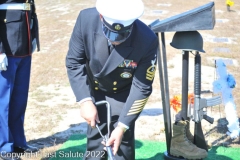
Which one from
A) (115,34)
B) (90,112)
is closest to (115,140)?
(90,112)

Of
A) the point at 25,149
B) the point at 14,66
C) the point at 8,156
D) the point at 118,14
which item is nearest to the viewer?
the point at 118,14

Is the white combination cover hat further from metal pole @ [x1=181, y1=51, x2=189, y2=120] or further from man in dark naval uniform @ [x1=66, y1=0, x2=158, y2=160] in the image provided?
metal pole @ [x1=181, y1=51, x2=189, y2=120]

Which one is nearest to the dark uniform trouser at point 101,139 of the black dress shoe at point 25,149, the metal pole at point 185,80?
the metal pole at point 185,80

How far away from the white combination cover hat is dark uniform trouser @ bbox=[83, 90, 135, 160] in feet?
2.15

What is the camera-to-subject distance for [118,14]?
2623 mm

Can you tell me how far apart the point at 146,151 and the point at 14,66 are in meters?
1.60

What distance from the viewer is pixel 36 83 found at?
6910mm

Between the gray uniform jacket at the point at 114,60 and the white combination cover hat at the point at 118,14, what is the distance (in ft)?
0.55

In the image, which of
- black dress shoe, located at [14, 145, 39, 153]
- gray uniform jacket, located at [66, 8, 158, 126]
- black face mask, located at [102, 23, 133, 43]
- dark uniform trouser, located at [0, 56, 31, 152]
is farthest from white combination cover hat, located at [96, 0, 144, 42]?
black dress shoe, located at [14, 145, 39, 153]

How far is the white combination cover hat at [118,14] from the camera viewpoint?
263cm

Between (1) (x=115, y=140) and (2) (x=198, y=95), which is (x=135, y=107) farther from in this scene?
(2) (x=198, y=95)

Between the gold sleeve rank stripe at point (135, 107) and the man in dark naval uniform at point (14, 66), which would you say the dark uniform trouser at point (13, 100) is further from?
the gold sleeve rank stripe at point (135, 107)

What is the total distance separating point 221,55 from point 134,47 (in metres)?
6.06

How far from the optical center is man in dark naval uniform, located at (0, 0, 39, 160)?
398cm
